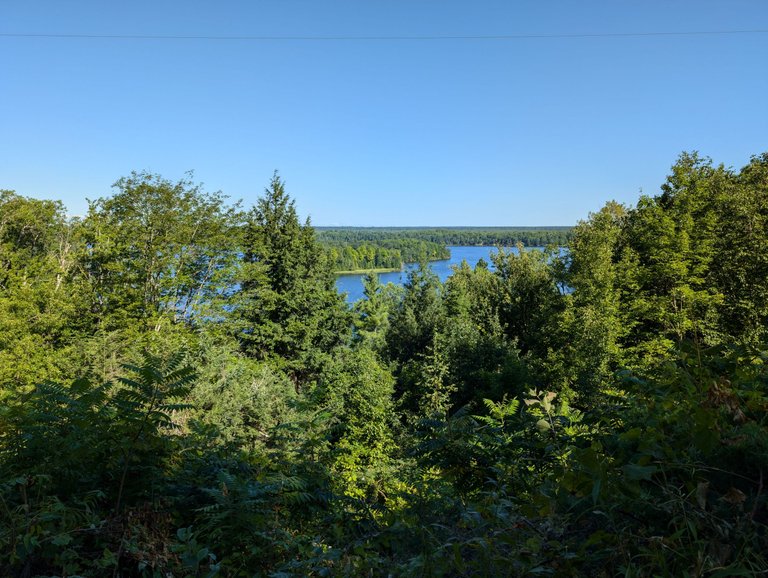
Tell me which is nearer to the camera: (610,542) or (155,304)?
(610,542)

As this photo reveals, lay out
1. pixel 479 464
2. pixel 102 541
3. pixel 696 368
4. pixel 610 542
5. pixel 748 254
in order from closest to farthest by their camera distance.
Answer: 1. pixel 610 542
2. pixel 696 368
3. pixel 102 541
4. pixel 479 464
5. pixel 748 254

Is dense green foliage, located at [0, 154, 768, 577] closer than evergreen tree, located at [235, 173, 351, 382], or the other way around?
dense green foliage, located at [0, 154, 768, 577]

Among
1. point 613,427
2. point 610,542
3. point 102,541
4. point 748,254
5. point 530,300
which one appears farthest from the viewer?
point 530,300

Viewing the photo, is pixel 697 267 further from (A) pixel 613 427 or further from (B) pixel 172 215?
(B) pixel 172 215

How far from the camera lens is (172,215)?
20.3 metres

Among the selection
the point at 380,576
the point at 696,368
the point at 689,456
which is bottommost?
the point at 380,576

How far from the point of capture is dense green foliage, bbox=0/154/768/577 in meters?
1.87

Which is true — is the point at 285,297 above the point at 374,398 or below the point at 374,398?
above

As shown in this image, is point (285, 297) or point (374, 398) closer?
point (374, 398)

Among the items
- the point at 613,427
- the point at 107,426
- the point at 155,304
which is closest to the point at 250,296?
the point at 155,304

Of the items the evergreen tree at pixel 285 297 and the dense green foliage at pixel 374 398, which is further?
the evergreen tree at pixel 285 297

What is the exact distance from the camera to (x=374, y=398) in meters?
16.4

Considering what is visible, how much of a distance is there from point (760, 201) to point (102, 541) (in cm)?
2549

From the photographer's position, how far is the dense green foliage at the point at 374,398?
6.15 feet
